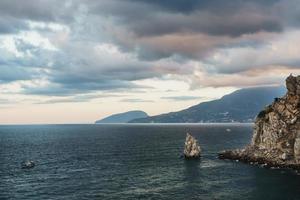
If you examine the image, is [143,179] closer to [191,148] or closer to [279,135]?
[191,148]

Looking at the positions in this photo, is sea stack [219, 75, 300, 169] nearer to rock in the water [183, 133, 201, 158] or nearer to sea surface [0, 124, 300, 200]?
sea surface [0, 124, 300, 200]

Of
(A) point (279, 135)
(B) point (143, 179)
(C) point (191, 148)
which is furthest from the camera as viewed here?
(C) point (191, 148)

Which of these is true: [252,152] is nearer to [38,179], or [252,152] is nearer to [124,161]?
[124,161]

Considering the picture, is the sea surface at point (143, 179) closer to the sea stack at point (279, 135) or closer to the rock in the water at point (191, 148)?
the rock in the water at point (191, 148)

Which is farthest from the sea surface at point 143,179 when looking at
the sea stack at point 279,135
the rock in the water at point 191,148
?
the sea stack at point 279,135

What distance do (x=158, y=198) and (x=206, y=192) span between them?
49.4 ft

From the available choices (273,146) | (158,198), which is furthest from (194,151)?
(158,198)

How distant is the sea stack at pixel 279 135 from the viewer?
5581 inches

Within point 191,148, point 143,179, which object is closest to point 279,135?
point 191,148

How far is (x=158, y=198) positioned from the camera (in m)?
95.9

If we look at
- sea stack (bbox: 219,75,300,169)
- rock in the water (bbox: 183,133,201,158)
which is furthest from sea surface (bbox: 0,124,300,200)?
sea stack (bbox: 219,75,300,169)

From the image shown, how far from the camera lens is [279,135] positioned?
15150 cm

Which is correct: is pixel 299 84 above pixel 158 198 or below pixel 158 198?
above

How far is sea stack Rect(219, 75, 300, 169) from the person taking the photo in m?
142
